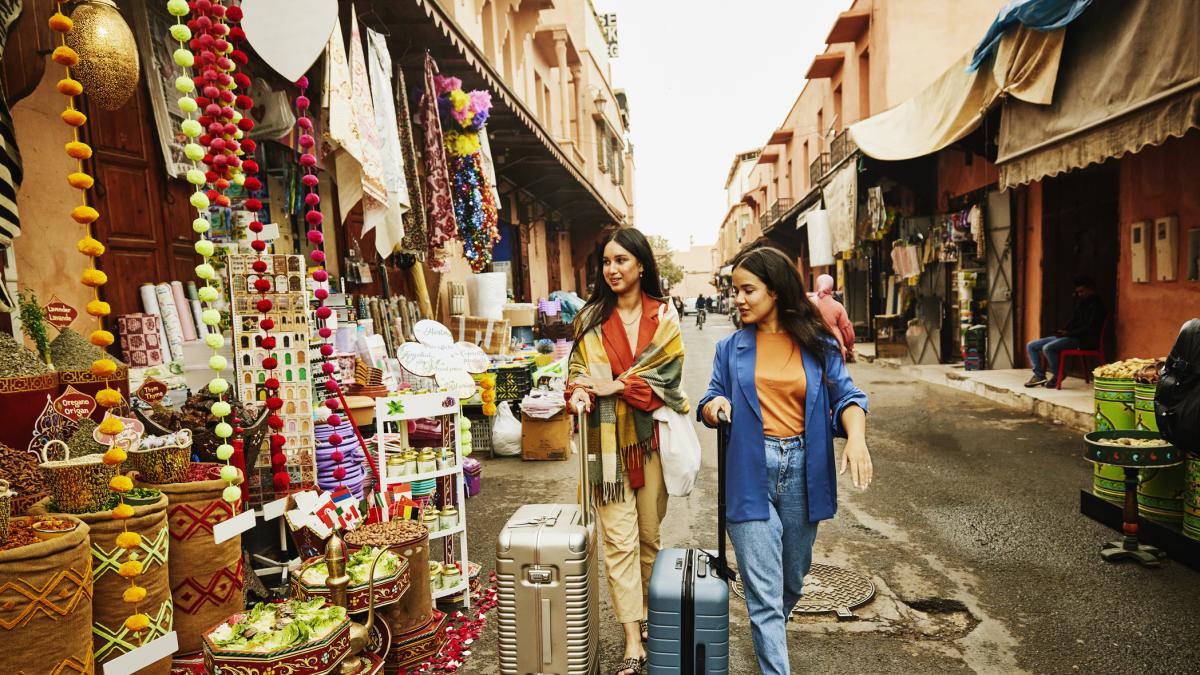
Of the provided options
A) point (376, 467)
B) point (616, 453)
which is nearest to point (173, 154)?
point (376, 467)

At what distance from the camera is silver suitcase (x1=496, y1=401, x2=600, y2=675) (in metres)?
2.61

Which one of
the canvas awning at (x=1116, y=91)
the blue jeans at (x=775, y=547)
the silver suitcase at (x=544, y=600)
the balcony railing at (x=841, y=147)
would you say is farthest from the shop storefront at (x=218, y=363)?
the balcony railing at (x=841, y=147)

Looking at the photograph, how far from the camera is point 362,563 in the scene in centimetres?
302

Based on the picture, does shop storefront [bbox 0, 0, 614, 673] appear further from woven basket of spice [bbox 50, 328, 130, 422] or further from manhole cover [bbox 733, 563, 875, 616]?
manhole cover [bbox 733, 563, 875, 616]

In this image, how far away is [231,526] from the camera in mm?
2850

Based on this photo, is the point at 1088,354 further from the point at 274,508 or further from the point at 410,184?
the point at 274,508

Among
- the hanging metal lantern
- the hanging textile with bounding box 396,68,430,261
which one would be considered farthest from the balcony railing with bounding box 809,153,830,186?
the hanging metal lantern

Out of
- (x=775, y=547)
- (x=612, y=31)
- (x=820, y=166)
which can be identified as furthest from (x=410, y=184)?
(x=612, y=31)

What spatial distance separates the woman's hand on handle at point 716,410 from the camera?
2.67 m

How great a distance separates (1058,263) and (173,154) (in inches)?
467

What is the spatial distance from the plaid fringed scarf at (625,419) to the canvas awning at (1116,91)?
4.44 m

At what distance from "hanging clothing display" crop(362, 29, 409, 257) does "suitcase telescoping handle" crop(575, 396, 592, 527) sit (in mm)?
3075

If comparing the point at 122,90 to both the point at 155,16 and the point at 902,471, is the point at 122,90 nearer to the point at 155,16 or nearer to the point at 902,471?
the point at 155,16

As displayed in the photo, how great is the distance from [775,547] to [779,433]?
17.9 inches
